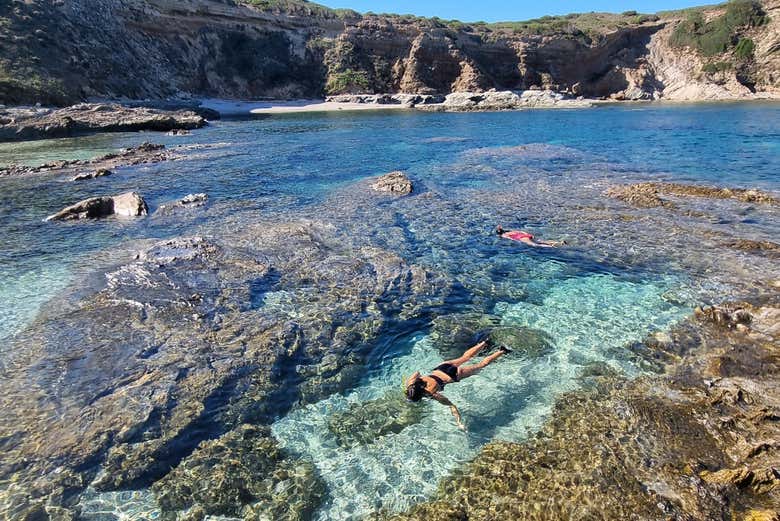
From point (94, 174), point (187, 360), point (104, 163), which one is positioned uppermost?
point (104, 163)

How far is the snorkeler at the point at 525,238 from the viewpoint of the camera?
10812 mm

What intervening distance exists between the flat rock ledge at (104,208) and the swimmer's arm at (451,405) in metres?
12.5

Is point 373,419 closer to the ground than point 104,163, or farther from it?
closer to the ground

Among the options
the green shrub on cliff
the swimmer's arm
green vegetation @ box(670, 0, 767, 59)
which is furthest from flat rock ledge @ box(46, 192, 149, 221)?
green vegetation @ box(670, 0, 767, 59)

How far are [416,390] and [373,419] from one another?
68 centimetres

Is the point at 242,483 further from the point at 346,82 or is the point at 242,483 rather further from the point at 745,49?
the point at 745,49

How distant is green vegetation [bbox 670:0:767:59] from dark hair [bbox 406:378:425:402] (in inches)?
3991

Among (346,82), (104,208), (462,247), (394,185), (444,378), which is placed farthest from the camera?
(346,82)

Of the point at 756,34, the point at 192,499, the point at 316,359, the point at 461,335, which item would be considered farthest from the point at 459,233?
the point at 756,34

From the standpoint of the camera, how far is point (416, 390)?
5.78 m

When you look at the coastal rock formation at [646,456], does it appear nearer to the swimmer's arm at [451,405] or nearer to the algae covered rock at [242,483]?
the swimmer's arm at [451,405]

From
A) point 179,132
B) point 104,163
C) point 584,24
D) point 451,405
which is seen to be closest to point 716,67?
point 584,24

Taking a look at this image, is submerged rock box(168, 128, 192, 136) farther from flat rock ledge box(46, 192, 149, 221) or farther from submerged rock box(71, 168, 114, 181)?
flat rock ledge box(46, 192, 149, 221)

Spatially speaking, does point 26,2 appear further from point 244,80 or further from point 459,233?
point 459,233
